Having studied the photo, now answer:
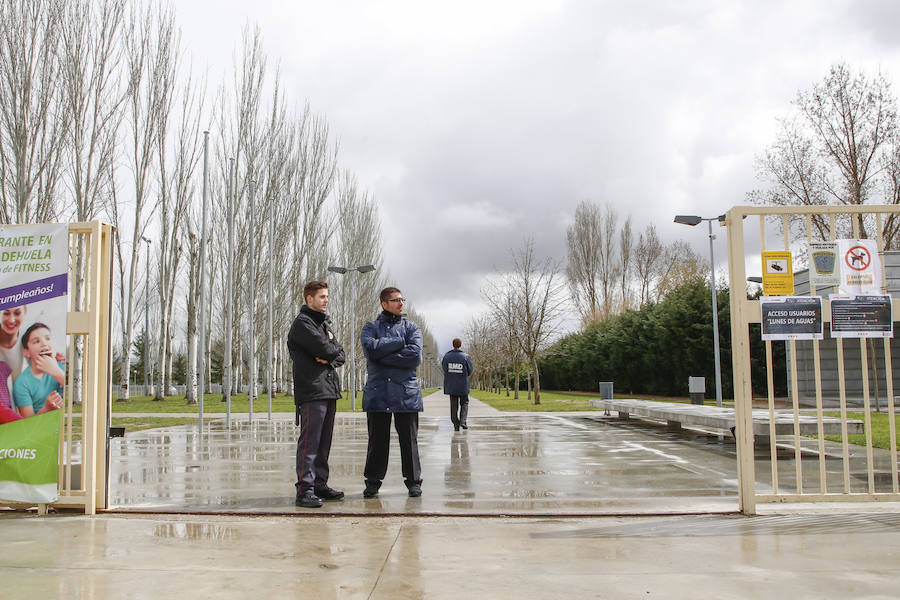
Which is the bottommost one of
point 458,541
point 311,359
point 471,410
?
point 471,410

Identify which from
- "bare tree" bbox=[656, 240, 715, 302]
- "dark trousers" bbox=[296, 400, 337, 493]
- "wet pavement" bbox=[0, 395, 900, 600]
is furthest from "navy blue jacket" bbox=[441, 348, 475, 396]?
"bare tree" bbox=[656, 240, 715, 302]

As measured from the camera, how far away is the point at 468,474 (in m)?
7.60

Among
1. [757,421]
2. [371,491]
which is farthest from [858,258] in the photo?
[371,491]

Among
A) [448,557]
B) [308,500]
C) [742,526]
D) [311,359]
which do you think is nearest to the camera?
[448,557]

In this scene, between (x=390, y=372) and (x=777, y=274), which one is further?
(x=390, y=372)

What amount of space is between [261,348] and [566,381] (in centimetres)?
2466

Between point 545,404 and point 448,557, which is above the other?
point 448,557

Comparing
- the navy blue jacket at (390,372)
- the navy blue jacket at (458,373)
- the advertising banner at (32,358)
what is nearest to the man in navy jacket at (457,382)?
the navy blue jacket at (458,373)

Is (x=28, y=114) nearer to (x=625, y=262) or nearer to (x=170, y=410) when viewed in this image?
(x=170, y=410)

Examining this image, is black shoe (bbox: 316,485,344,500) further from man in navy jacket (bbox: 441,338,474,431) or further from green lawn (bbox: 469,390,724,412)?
green lawn (bbox: 469,390,724,412)

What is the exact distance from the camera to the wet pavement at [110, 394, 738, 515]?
5734 mm

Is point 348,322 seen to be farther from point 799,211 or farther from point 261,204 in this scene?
point 799,211

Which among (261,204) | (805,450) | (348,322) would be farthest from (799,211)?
(348,322)

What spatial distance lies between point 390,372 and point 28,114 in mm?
22578
